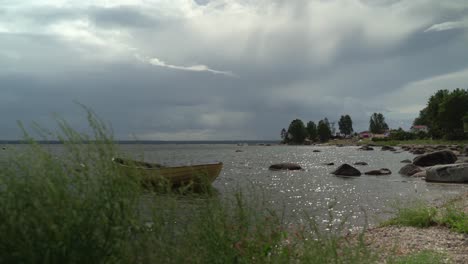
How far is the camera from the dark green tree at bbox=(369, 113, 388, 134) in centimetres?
16719

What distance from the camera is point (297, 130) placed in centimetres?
16725

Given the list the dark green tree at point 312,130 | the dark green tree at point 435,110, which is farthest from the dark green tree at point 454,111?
the dark green tree at point 312,130

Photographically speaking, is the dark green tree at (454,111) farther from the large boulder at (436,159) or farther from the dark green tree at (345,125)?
the dark green tree at (345,125)

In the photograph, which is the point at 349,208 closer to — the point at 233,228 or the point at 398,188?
the point at 398,188

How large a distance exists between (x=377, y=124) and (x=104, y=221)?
174 meters

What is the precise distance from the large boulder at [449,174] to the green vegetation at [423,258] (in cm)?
2021

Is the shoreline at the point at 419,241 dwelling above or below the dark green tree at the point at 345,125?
below

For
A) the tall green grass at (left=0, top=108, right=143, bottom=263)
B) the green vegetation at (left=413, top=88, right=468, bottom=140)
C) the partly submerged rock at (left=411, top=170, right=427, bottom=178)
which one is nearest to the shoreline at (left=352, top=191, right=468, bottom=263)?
the tall green grass at (left=0, top=108, right=143, bottom=263)

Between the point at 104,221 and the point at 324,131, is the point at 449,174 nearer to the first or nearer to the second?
the point at 104,221

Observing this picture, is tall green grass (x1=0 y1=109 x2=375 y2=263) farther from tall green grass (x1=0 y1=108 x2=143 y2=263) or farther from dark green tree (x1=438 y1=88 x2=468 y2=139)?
dark green tree (x1=438 y1=88 x2=468 y2=139)

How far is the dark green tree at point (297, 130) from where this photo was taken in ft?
551

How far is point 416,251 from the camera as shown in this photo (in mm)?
7402

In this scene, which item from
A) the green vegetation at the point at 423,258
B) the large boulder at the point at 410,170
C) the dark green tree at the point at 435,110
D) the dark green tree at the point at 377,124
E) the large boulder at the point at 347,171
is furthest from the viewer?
the dark green tree at the point at 377,124

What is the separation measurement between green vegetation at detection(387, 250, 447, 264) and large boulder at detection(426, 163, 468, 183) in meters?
20.2
